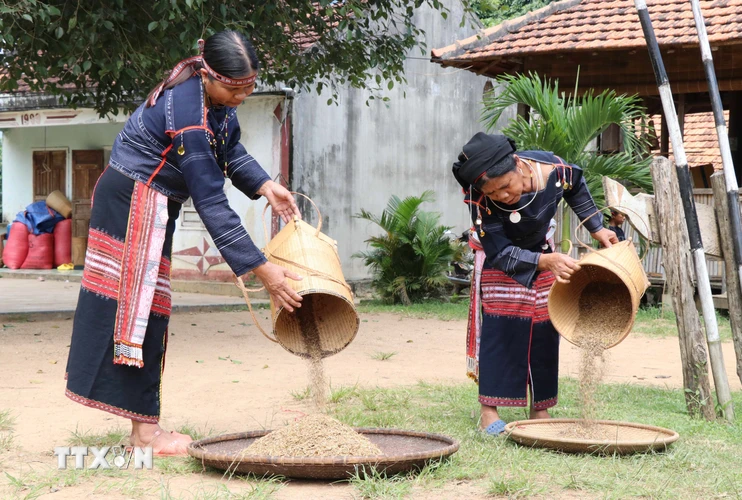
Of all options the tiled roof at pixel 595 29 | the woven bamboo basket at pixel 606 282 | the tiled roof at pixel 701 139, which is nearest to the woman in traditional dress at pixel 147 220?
the woven bamboo basket at pixel 606 282

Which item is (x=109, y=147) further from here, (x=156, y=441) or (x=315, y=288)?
(x=315, y=288)

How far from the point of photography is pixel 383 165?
14.3 meters

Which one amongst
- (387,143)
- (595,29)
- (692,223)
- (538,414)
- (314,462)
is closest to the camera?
(314,462)

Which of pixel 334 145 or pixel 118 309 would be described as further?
pixel 334 145

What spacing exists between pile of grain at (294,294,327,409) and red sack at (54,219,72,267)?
41.7 feet

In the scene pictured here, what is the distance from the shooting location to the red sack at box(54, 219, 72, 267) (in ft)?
51.2

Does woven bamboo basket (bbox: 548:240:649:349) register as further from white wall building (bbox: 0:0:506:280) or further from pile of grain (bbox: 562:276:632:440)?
white wall building (bbox: 0:0:506:280)

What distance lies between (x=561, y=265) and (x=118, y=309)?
181 centimetres

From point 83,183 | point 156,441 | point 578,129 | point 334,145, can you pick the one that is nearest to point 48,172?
point 83,183

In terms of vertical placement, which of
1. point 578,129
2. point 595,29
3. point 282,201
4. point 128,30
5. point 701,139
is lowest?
point 282,201

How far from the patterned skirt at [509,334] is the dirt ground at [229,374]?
29.3 inches

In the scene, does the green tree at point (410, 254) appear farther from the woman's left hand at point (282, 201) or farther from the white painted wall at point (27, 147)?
the woman's left hand at point (282, 201)

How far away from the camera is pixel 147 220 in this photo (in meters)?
3.67

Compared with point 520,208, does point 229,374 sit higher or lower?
lower
